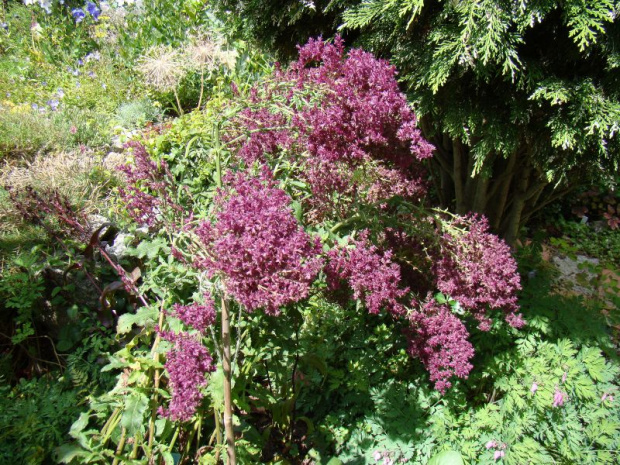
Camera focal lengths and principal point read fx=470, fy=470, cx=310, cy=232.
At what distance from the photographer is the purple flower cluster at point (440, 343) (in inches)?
73.9

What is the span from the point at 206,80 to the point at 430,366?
151 inches

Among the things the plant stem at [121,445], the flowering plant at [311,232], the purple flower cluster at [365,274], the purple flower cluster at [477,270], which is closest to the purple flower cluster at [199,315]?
the flowering plant at [311,232]

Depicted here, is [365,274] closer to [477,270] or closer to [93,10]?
[477,270]

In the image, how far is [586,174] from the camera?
2404mm

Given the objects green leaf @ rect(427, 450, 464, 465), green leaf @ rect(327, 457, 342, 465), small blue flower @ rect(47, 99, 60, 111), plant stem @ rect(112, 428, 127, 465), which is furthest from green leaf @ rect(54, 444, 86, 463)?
small blue flower @ rect(47, 99, 60, 111)

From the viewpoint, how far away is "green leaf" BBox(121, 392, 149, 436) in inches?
68.3

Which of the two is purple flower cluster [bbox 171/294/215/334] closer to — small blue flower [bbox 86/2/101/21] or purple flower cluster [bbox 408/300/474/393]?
purple flower cluster [bbox 408/300/474/393]

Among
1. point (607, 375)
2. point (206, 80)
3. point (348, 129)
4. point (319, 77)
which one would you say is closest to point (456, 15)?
point (319, 77)

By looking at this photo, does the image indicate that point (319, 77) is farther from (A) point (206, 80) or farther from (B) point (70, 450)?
(A) point (206, 80)

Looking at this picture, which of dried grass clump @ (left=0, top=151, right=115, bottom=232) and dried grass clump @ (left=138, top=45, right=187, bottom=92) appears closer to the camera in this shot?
dried grass clump @ (left=0, top=151, right=115, bottom=232)

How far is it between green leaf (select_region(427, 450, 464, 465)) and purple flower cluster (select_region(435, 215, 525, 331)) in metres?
0.55

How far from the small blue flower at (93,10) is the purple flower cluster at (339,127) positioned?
19.5ft

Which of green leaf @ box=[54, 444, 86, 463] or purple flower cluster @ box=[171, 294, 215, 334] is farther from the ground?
purple flower cluster @ box=[171, 294, 215, 334]

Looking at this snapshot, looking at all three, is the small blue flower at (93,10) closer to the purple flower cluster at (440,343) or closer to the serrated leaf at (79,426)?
the serrated leaf at (79,426)
